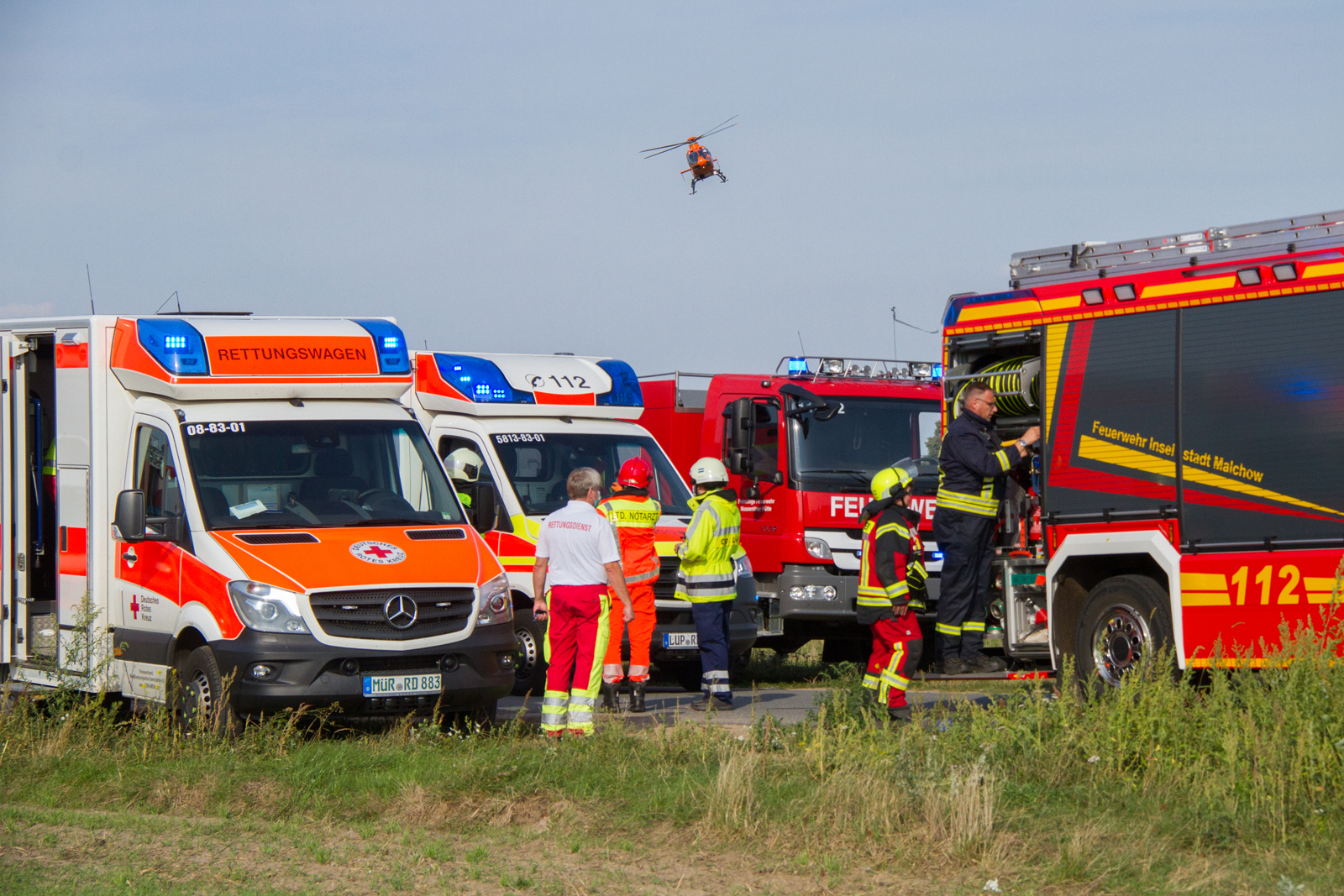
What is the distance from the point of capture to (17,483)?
35.0ft

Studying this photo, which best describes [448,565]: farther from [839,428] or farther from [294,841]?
[839,428]

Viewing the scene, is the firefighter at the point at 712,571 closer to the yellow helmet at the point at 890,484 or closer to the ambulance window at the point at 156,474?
the yellow helmet at the point at 890,484

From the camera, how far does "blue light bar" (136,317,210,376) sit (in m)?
→ 10.0

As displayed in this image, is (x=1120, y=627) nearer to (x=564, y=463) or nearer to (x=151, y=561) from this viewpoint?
(x=564, y=463)

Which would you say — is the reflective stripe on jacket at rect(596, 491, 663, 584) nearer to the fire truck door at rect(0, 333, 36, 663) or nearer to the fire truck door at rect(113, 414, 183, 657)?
the fire truck door at rect(113, 414, 183, 657)

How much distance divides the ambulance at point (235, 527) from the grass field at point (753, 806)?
0.58 meters

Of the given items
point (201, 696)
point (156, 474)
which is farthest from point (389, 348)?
point (201, 696)

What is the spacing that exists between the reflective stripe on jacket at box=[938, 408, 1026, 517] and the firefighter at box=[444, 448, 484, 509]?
4167 millimetres

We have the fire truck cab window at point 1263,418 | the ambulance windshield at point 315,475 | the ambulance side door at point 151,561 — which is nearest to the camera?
the fire truck cab window at point 1263,418

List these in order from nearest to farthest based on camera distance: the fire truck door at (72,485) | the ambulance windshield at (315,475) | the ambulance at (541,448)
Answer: the ambulance windshield at (315,475) → the fire truck door at (72,485) → the ambulance at (541,448)

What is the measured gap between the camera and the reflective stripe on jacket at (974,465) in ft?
34.5

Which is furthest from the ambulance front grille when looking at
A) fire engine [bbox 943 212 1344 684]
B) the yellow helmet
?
fire engine [bbox 943 212 1344 684]

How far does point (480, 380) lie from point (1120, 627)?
6022 millimetres

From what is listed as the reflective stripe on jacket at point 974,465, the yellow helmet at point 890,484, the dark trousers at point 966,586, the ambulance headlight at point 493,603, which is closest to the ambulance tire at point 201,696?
the ambulance headlight at point 493,603
